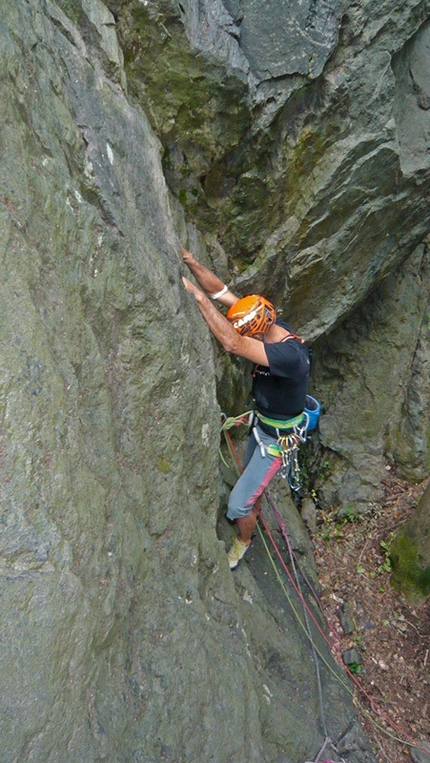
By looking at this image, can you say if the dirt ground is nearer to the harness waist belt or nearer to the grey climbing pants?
the grey climbing pants

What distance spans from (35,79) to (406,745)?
6165 millimetres

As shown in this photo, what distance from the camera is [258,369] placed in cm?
434

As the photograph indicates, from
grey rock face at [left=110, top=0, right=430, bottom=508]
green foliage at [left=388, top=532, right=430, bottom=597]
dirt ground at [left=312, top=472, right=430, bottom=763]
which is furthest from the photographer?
green foliage at [left=388, top=532, right=430, bottom=597]

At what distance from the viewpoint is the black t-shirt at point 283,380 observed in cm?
399

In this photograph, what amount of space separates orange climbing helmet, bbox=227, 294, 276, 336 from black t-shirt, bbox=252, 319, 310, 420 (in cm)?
16

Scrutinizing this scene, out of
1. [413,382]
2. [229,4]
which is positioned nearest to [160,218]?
[229,4]

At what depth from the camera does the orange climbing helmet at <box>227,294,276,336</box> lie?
3920 mm

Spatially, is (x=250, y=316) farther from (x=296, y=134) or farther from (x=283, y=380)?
(x=296, y=134)

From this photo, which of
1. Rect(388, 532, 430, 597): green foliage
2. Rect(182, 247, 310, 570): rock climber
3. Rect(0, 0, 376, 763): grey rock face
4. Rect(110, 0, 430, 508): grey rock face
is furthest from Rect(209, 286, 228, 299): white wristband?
Rect(388, 532, 430, 597): green foliage

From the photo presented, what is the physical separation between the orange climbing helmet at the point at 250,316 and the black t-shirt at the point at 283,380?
16 cm

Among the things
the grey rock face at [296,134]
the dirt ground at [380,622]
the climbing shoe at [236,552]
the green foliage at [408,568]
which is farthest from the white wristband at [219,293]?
the green foliage at [408,568]

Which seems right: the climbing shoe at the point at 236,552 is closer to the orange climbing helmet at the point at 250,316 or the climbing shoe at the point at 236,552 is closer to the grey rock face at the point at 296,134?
the grey rock face at the point at 296,134

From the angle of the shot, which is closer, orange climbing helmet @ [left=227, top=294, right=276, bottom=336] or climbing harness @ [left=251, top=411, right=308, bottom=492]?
orange climbing helmet @ [left=227, top=294, right=276, bottom=336]

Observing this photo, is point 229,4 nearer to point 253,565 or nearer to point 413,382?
point 253,565
